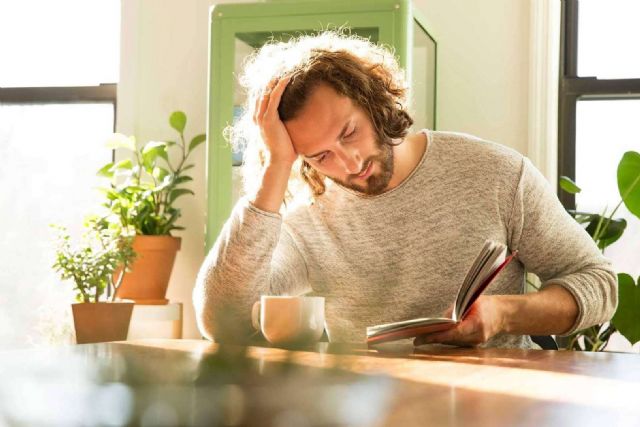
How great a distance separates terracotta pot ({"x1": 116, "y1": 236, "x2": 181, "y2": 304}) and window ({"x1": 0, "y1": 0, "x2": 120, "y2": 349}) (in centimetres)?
67

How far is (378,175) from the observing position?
6.13 feet

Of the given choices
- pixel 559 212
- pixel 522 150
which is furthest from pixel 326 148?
pixel 522 150

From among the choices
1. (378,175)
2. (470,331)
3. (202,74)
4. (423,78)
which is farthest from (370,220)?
(202,74)

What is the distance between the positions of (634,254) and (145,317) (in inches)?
72.7

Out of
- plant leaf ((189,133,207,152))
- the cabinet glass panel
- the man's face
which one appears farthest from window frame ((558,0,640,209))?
the man's face

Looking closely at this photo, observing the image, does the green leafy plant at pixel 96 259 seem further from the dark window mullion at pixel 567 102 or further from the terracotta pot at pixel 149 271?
the dark window mullion at pixel 567 102

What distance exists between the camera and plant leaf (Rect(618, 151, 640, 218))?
278 centimetres

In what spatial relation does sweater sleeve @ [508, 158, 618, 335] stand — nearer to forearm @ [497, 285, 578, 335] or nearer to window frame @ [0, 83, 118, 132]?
forearm @ [497, 285, 578, 335]

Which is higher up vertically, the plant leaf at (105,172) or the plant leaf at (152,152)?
the plant leaf at (152,152)

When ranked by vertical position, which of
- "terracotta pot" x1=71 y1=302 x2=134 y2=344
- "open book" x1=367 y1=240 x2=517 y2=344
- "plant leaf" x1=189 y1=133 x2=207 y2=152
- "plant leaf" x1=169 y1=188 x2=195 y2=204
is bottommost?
"terracotta pot" x1=71 y1=302 x2=134 y2=344

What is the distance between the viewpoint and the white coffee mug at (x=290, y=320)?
139 cm

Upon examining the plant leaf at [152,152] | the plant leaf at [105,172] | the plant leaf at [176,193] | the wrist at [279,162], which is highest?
the plant leaf at [152,152]

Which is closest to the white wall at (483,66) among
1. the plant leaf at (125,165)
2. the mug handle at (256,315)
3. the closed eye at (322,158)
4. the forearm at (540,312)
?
the plant leaf at (125,165)

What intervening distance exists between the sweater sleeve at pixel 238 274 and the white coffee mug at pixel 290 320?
28cm
